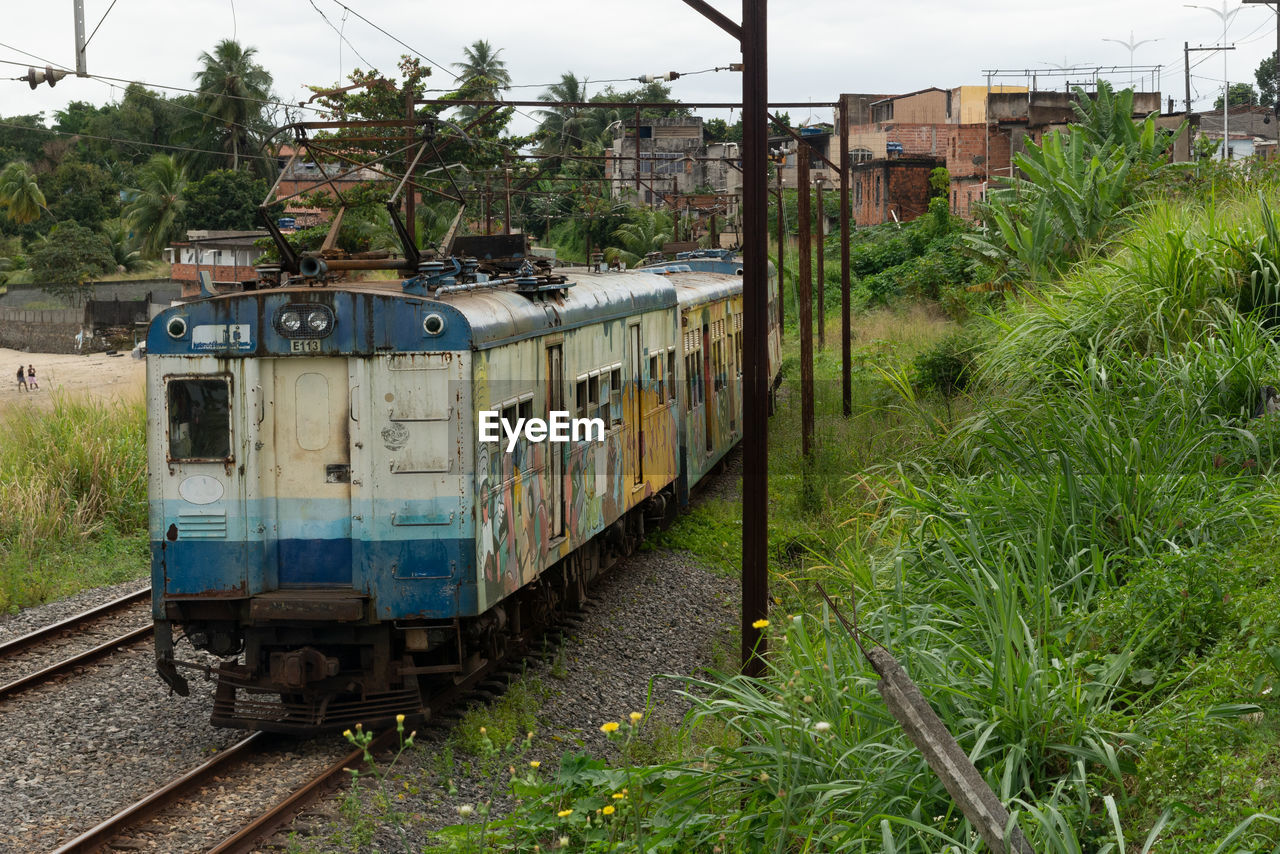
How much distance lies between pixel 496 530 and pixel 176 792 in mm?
2539

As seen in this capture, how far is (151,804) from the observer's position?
724 cm

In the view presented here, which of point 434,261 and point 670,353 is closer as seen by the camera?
point 434,261

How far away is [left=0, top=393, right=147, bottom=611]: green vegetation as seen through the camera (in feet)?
45.5

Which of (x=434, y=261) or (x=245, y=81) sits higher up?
(x=245, y=81)

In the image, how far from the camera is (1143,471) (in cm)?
734

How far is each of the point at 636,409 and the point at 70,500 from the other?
7034mm

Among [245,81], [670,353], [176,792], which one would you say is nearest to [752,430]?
[176,792]

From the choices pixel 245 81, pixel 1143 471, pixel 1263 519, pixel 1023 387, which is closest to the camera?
pixel 1263 519

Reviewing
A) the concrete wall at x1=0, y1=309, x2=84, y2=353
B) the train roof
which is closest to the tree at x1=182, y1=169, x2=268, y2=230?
the concrete wall at x1=0, y1=309, x2=84, y2=353

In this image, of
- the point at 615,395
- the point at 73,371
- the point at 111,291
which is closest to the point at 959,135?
the point at 73,371

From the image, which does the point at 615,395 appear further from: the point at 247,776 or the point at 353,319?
the point at 247,776

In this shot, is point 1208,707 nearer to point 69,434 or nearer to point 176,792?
point 176,792

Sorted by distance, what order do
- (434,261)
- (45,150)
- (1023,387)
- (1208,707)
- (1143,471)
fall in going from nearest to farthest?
1. (1208,707)
2. (1143,471)
3. (434,261)
4. (1023,387)
5. (45,150)

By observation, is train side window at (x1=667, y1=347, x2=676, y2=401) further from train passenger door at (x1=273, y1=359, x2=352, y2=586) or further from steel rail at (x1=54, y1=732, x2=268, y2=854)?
steel rail at (x1=54, y1=732, x2=268, y2=854)
